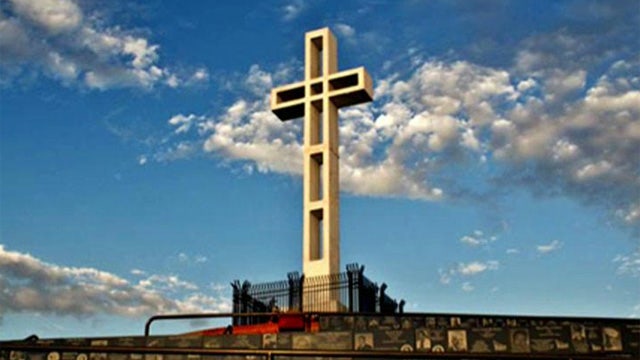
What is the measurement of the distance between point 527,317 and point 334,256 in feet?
21.5

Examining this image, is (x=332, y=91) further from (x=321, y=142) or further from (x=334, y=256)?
(x=334, y=256)

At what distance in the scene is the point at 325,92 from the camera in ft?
58.6

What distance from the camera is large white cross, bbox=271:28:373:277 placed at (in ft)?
54.8

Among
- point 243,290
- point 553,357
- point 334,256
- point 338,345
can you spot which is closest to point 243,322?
point 243,290

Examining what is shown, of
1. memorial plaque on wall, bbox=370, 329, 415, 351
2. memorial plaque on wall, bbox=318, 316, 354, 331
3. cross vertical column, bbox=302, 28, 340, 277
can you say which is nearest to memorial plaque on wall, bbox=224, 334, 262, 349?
memorial plaque on wall, bbox=370, 329, 415, 351

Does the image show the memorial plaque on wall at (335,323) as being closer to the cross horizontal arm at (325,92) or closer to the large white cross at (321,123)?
the large white cross at (321,123)

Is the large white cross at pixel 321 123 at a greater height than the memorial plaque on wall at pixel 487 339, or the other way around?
the large white cross at pixel 321 123

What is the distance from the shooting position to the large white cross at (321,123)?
16.7 meters

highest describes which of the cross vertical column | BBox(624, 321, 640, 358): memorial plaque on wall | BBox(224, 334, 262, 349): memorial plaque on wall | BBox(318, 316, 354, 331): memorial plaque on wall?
the cross vertical column

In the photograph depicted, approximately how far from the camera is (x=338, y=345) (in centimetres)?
928

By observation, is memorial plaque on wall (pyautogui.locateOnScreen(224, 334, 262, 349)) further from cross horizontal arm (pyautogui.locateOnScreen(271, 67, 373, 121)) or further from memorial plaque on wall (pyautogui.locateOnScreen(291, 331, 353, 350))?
cross horizontal arm (pyautogui.locateOnScreen(271, 67, 373, 121))

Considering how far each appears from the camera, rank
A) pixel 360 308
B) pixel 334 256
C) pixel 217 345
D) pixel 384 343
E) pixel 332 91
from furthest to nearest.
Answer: pixel 332 91
pixel 334 256
pixel 360 308
pixel 217 345
pixel 384 343

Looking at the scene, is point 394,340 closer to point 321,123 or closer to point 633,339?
point 633,339

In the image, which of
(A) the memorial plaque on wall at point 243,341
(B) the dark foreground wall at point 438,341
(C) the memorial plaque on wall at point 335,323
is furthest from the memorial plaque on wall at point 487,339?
(C) the memorial plaque on wall at point 335,323
